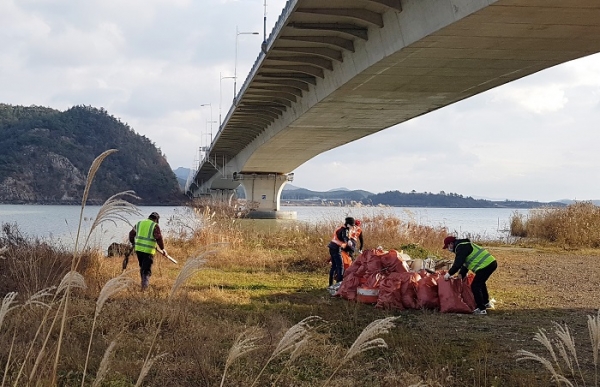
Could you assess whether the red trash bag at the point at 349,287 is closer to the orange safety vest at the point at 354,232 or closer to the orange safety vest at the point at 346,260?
the orange safety vest at the point at 354,232

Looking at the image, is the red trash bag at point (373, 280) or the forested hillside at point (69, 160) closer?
the red trash bag at point (373, 280)

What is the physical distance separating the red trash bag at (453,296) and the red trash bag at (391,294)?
25.8 inches

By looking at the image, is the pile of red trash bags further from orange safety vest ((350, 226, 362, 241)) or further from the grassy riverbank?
orange safety vest ((350, 226, 362, 241))

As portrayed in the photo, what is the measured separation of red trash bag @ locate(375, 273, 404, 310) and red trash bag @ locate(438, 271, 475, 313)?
2.15 ft

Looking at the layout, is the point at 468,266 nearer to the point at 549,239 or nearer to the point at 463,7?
the point at 463,7

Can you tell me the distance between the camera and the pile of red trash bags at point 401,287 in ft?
32.4

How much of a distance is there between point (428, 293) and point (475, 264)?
94cm

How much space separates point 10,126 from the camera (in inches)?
3526

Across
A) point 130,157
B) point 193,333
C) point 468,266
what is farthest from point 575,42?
point 130,157

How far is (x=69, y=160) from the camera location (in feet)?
283

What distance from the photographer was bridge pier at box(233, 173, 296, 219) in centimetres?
5131

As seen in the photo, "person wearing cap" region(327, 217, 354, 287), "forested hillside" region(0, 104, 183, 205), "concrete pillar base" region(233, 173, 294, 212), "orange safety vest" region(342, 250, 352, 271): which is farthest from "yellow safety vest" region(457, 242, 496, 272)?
"forested hillside" region(0, 104, 183, 205)

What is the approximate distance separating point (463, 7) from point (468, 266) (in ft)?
14.5

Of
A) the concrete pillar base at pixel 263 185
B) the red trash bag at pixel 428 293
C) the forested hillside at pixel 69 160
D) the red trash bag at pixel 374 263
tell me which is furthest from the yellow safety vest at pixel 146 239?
the forested hillside at pixel 69 160
